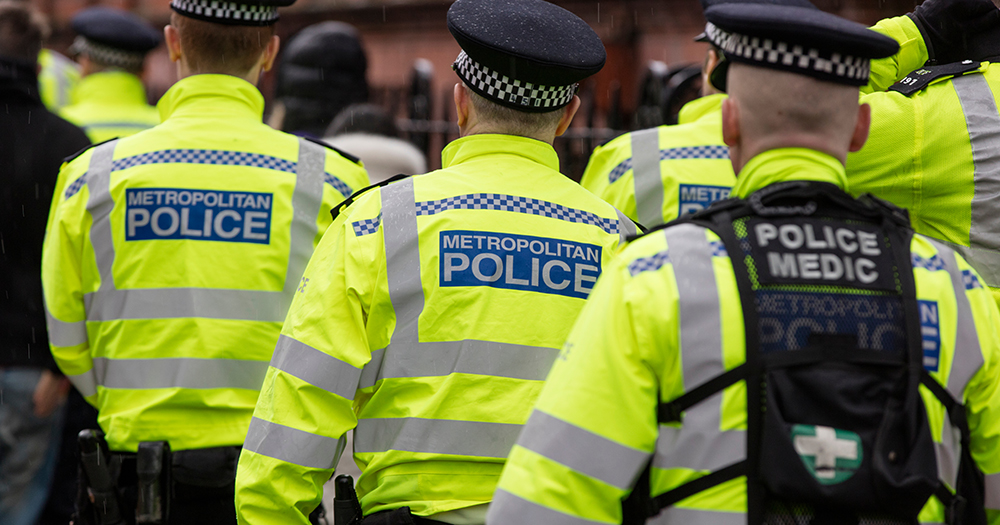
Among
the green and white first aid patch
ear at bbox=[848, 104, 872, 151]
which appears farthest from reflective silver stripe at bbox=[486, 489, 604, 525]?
ear at bbox=[848, 104, 872, 151]

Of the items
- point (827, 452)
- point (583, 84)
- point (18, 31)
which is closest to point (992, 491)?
point (827, 452)

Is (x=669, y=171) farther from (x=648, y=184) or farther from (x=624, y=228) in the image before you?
(x=624, y=228)

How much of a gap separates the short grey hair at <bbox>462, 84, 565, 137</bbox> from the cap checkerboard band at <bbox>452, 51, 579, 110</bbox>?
0.03 metres

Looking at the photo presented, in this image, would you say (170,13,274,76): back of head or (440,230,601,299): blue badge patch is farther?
(170,13,274,76): back of head

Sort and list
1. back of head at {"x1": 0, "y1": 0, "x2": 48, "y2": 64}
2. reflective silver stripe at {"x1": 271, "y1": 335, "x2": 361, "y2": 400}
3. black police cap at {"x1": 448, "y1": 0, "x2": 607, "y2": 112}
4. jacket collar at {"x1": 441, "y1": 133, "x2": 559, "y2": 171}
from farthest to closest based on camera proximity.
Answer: back of head at {"x1": 0, "y1": 0, "x2": 48, "y2": 64} → jacket collar at {"x1": 441, "y1": 133, "x2": 559, "y2": 171} → black police cap at {"x1": 448, "y1": 0, "x2": 607, "y2": 112} → reflective silver stripe at {"x1": 271, "y1": 335, "x2": 361, "y2": 400}

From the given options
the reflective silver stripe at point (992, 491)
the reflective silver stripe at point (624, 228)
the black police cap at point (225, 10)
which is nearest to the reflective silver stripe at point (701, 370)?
the reflective silver stripe at point (992, 491)

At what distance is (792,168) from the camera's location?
5.99 feet

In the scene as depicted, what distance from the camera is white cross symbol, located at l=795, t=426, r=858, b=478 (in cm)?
166

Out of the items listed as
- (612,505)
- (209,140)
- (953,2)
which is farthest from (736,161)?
(209,140)

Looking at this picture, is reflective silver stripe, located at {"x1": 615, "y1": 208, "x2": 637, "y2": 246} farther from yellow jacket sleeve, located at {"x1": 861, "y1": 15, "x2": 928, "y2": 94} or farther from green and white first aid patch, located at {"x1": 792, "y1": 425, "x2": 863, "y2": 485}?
green and white first aid patch, located at {"x1": 792, "y1": 425, "x2": 863, "y2": 485}

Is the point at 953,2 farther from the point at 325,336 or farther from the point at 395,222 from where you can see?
the point at 325,336

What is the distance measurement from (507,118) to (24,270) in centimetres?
300

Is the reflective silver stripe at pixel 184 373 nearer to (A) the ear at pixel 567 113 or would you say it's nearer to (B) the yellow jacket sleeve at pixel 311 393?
(B) the yellow jacket sleeve at pixel 311 393

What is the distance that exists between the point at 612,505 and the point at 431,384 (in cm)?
78
